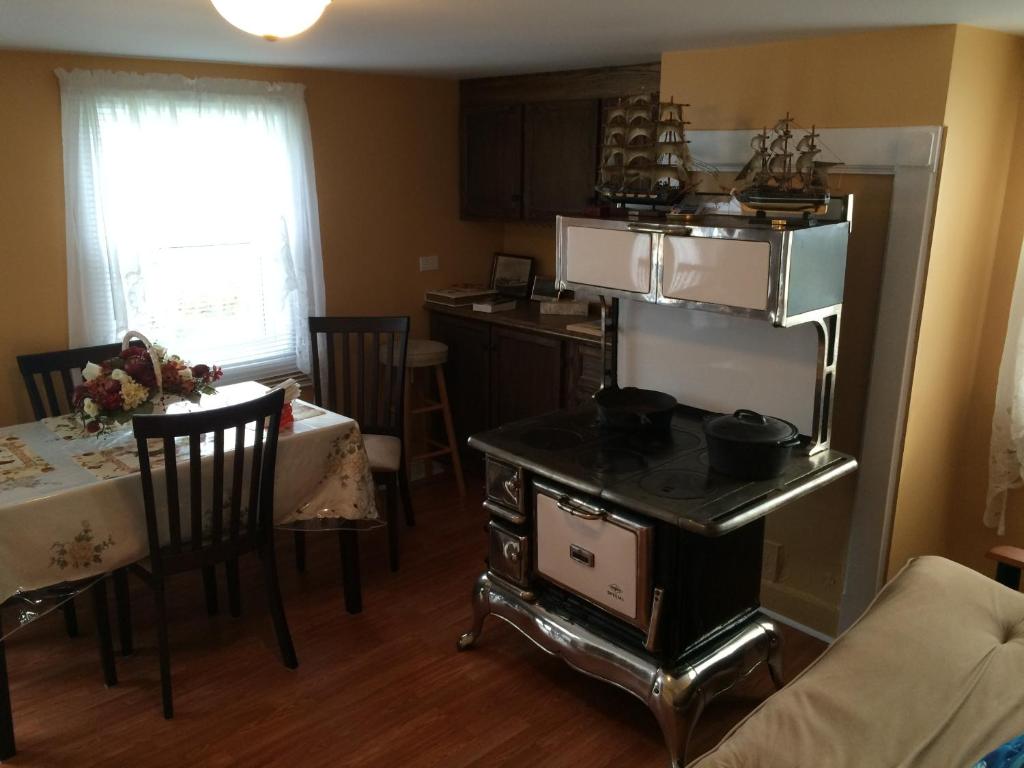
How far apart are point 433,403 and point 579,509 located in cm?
214

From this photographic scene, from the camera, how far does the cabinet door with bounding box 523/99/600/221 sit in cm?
386

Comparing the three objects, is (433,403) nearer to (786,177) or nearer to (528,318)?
(528,318)

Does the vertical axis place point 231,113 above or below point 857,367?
above

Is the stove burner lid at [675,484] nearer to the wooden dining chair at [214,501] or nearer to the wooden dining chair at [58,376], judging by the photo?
the wooden dining chair at [214,501]

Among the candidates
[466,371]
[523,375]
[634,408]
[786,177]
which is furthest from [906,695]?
[466,371]

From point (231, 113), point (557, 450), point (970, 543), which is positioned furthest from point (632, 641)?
point (231, 113)

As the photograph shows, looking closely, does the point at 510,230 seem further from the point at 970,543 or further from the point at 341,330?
the point at 970,543

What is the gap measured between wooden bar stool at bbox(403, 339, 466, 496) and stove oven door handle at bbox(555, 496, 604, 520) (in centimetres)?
188

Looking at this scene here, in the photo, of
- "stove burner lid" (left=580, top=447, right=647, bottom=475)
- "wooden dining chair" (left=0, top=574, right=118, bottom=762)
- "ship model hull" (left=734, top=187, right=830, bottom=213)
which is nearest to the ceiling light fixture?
"ship model hull" (left=734, top=187, right=830, bottom=213)

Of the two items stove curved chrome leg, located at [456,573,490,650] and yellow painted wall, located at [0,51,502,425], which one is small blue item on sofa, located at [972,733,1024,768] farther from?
yellow painted wall, located at [0,51,502,425]

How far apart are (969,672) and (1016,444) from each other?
137 centimetres

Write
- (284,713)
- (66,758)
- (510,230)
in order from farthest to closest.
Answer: (510,230) → (284,713) → (66,758)

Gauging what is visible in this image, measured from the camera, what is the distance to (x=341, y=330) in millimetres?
3955

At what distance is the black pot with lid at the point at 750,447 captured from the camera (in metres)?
2.41
